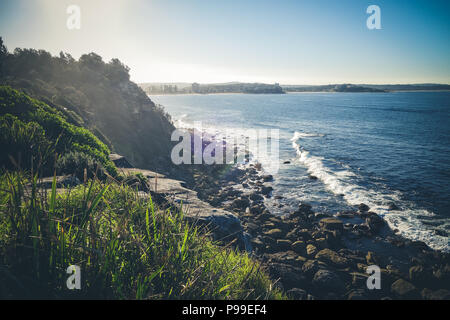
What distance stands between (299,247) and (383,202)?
8748 mm

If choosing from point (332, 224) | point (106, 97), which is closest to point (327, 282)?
point (332, 224)

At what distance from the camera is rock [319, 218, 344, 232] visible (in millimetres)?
12461

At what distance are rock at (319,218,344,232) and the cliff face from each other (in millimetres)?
14016

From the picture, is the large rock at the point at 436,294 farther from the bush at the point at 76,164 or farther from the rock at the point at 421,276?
the bush at the point at 76,164

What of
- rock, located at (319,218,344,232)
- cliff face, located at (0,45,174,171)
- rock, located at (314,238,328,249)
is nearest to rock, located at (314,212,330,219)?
rock, located at (319,218,344,232)

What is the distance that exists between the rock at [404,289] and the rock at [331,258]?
1.75 m

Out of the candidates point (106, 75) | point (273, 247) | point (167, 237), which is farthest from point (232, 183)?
point (106, 75)

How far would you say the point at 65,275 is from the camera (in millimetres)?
2604

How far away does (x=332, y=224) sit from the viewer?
41.4ft

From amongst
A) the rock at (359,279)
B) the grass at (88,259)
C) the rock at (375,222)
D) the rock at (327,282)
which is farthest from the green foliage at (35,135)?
the rock at (375,222)

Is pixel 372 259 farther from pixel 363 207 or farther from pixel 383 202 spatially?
pixel 383 202

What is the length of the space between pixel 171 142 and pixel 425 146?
34.5 meters

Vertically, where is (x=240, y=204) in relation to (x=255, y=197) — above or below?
below
